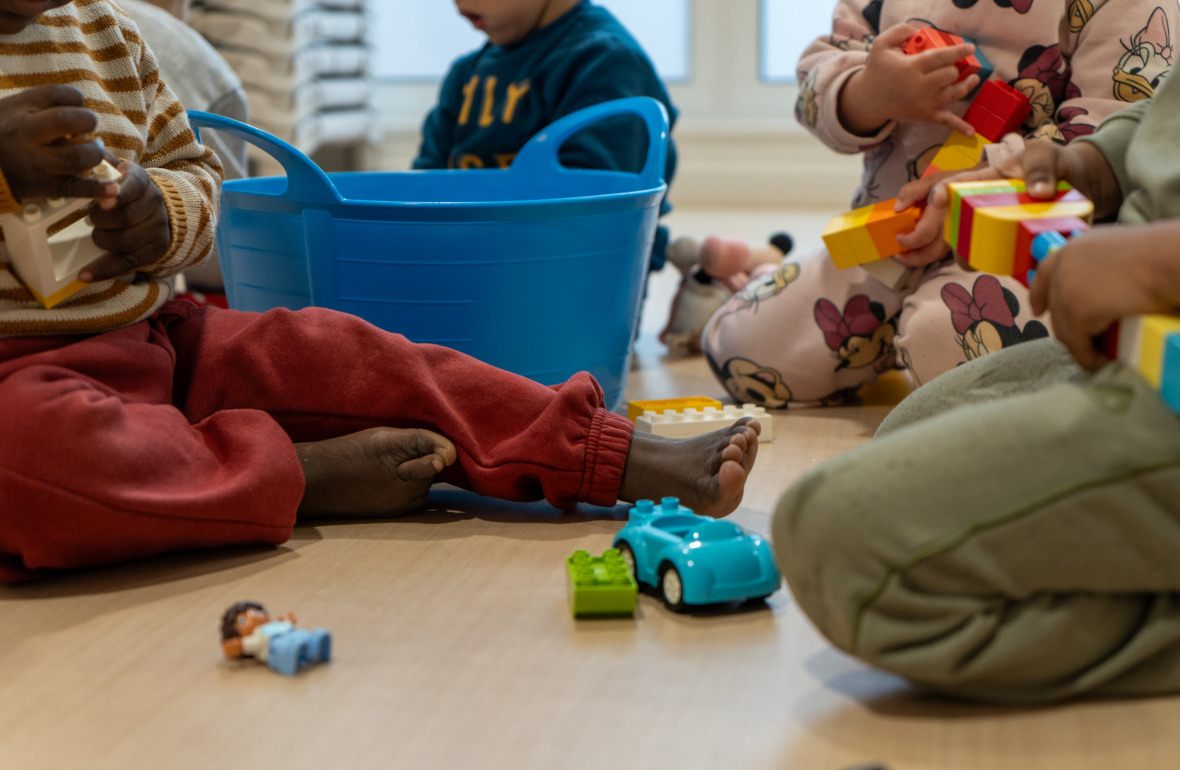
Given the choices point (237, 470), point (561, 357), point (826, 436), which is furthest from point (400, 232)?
point (826, 436)

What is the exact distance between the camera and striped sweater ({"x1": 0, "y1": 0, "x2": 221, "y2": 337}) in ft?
2.59

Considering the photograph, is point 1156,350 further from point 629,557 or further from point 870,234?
point 870,234

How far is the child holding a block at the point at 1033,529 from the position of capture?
0.54 metres

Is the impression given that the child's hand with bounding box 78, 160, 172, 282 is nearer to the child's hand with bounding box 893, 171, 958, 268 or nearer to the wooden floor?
the wooden floor

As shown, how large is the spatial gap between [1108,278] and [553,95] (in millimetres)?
929

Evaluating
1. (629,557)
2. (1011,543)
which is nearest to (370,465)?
(629,557)

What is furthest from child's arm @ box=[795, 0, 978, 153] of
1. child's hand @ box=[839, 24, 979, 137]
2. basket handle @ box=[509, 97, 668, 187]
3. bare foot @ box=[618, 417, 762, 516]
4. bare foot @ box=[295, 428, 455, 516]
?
bare foot @ box=[295, 428, 455, 516]

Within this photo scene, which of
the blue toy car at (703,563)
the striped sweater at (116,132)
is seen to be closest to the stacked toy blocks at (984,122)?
the blue toy car at (703,563)

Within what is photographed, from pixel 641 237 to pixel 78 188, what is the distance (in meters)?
0.49

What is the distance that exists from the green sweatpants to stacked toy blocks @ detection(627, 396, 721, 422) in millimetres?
508

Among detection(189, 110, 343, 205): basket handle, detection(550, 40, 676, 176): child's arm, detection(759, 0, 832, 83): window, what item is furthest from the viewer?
detection(759, 0, 832, 83): window

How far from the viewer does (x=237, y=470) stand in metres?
0.78

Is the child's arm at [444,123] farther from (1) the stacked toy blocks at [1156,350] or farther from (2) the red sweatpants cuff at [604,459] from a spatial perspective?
(1) the stacked toy blocks at [1156,350]

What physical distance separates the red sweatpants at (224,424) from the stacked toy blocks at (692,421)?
6.4 inches
